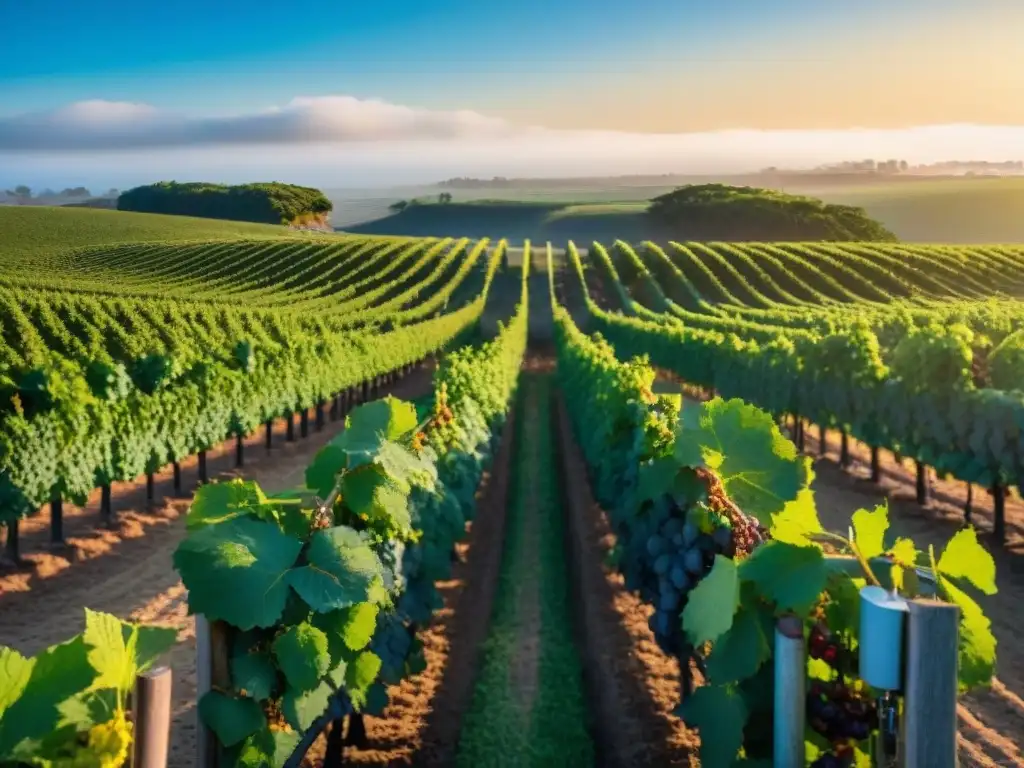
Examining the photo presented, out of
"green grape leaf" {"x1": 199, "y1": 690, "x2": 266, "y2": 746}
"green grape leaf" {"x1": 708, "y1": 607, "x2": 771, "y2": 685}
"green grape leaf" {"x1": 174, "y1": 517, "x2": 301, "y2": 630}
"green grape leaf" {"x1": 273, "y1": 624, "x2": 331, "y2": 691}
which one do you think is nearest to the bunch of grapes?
"green grape leaf" {"x1": 708, "y1": 607, "x2": 771, "y2": 685}

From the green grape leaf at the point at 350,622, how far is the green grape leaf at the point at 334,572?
0.08 m

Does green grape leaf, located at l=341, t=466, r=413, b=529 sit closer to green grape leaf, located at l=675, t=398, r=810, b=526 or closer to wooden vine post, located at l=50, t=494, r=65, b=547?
green grape leaf, located at l=675, t=398, r=810, b=526

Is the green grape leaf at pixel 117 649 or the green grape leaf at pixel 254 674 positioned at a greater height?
the green grape leaf at pixel 117 649

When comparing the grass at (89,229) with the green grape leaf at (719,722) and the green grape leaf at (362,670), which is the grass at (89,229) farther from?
the green grape leaf at (719,722)

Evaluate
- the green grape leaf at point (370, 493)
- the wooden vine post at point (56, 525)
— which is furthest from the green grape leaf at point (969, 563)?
the wooden vine post at point (56, 525)

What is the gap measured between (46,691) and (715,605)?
7.17 feet

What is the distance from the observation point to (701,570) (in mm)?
4871

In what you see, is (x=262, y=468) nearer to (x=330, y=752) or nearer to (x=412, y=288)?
(x=330, y=752)

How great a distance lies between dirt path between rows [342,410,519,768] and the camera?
6.20 m

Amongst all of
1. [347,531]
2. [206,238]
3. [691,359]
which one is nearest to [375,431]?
[347,531]

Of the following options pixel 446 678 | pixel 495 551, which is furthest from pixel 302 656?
pixel 495 551

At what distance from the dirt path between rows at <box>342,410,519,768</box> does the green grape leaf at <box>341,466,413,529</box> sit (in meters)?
2.41

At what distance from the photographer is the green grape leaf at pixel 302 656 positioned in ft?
12.0

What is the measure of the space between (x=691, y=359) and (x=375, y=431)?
79.2 ft
